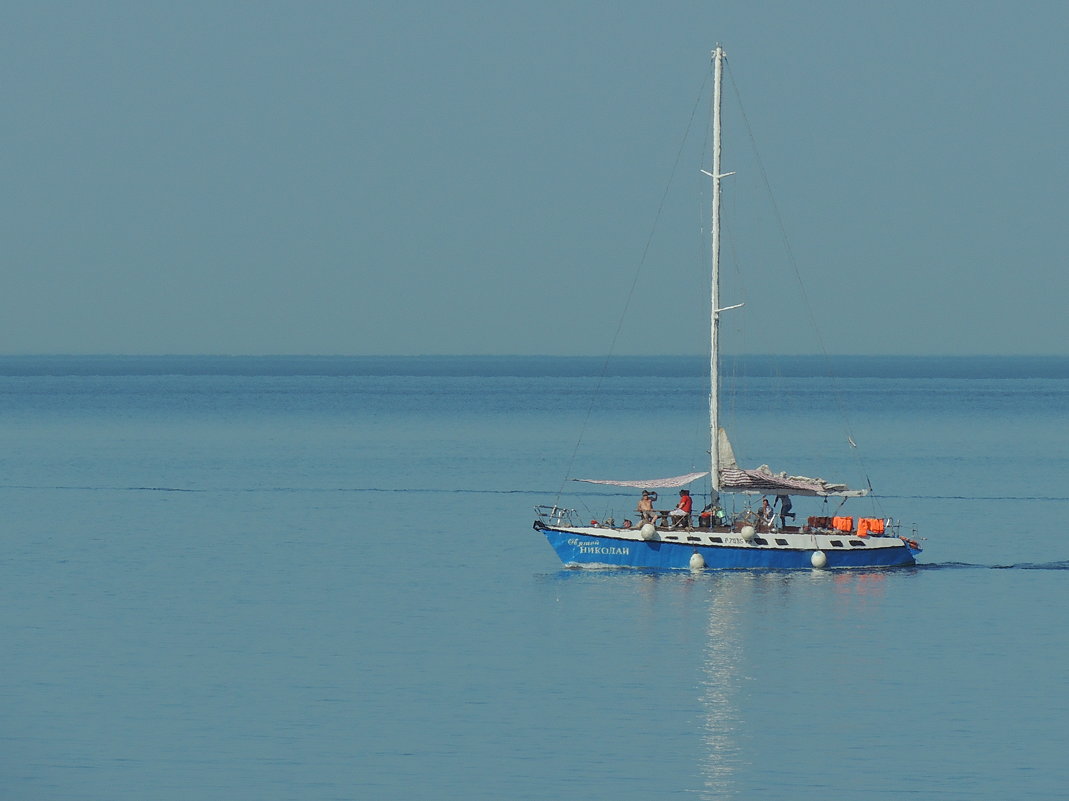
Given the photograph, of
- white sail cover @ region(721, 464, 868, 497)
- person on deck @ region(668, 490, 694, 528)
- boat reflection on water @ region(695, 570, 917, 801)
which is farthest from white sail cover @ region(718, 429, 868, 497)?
boat reflection on water @ region(695, 570, 917, 801)

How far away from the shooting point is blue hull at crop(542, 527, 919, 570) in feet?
176

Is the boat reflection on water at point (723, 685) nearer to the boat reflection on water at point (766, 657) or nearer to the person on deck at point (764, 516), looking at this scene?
the boat reflection on water at point (766, 657)

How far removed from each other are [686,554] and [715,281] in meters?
9.53

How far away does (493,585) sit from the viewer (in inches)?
2138

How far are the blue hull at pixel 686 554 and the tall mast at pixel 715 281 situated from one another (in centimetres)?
318

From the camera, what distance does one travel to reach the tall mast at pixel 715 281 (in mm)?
56469

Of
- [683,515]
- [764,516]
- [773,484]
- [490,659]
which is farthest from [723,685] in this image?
[773,484]

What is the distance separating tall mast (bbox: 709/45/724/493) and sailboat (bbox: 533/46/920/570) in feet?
0.26

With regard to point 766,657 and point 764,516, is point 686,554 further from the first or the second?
point 766,657

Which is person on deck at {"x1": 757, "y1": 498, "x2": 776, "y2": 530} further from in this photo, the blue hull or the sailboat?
the blue hull

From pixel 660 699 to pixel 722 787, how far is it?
6769 millimetres

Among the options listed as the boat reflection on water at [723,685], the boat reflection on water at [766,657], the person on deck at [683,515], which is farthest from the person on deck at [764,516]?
the person on deck at [683,515]

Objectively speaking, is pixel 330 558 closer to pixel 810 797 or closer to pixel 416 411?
pixel 810 797

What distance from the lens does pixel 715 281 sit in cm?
5809
